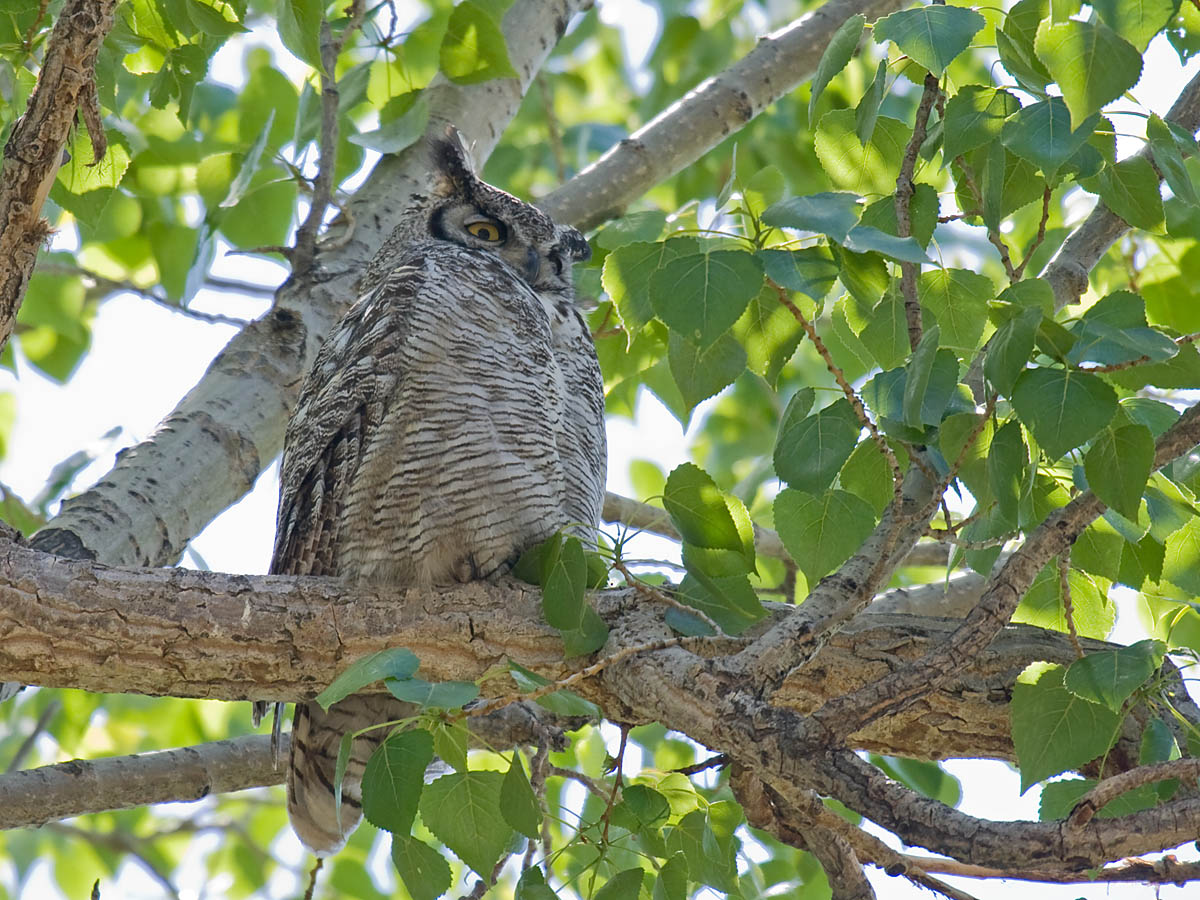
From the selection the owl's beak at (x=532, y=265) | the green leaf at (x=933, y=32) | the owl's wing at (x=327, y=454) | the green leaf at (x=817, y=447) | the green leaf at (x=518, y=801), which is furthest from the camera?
the owl's beak at (x=532, y=265)

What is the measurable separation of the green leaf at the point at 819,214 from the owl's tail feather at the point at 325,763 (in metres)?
1.32

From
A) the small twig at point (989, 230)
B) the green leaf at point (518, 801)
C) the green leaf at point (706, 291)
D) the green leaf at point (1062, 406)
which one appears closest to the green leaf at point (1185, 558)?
the small twig at point (989, 230)

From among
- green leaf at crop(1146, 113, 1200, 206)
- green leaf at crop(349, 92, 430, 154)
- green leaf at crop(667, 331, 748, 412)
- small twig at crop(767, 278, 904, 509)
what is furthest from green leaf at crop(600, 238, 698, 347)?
green leaf at crop(349, 92, 430, 154)

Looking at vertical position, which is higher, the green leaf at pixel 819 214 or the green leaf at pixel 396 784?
the green leaf at pixel 819 214

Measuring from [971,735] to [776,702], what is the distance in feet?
1.03

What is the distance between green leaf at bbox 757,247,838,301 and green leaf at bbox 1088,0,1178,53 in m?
0.43

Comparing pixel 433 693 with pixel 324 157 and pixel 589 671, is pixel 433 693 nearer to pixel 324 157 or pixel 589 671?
pixel 589 671

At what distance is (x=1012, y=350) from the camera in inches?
52.2

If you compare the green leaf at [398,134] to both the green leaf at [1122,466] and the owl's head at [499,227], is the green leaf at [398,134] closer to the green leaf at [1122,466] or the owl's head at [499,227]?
the owl's head at [499,227]

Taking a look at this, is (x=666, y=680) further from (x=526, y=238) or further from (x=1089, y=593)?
(x=526, y=238)

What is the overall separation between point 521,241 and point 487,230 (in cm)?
10

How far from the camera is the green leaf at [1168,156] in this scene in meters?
1.50

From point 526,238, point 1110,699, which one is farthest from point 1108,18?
point 526,238

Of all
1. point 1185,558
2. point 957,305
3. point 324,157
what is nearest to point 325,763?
point 324,157
